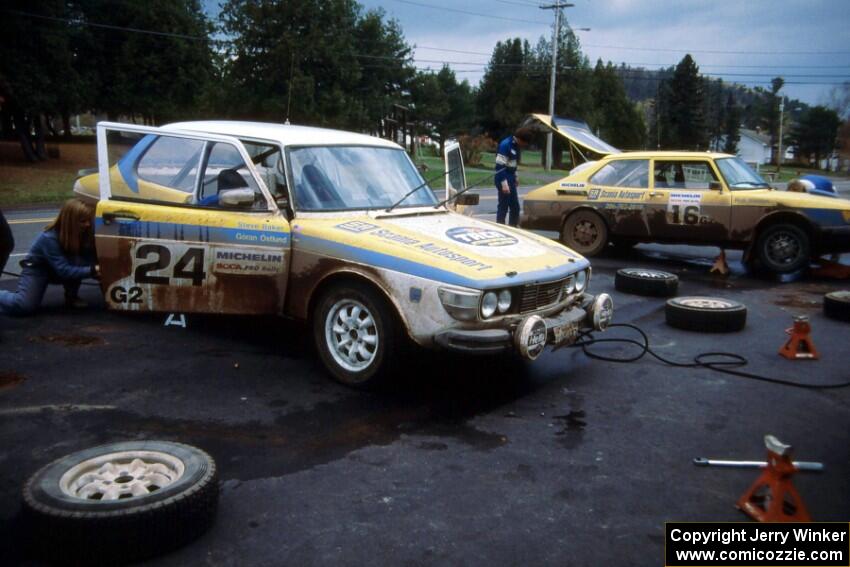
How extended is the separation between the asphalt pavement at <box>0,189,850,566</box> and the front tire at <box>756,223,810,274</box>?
338cm

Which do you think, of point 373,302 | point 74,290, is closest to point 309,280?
point 373,302

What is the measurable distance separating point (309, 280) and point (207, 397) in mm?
1089

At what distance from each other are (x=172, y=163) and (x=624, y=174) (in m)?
7.14

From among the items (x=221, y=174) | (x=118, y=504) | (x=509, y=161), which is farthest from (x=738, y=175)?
(x=118, y=504)

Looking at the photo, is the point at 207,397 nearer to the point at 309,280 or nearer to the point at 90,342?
the point at 309,280

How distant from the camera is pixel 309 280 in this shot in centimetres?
540

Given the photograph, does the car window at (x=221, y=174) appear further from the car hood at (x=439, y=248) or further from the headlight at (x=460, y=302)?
the headlight at (x=460, y=302)

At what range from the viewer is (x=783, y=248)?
10078 millimetres

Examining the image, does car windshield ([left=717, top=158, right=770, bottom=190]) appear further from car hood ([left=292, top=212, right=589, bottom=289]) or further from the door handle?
the door handle

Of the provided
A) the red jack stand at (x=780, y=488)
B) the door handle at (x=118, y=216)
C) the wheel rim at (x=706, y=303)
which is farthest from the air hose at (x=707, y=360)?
the door handle at (x=118, y=216)

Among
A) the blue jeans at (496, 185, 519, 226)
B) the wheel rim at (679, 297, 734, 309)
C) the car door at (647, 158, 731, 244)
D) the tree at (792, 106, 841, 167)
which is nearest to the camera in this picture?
the wheel rim at (679, 297, 734, 309)

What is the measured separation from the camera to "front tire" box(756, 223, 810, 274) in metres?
9.93

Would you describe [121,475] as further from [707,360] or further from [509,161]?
[509,161]

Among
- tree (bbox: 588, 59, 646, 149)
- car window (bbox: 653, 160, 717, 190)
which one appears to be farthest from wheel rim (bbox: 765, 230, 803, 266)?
tree (bbox: 588, 59, 646, 149)
